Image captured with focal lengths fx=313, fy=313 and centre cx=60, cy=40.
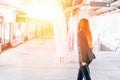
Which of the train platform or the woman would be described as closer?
the woman

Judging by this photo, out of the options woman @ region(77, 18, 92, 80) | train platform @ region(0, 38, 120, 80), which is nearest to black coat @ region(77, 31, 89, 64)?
woman @ region(77, 18, 92, 80)

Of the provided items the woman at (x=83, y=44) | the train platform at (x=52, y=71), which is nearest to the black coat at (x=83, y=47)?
the woman at (x=83, y=44)

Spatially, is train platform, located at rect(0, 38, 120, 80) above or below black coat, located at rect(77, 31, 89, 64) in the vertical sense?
below

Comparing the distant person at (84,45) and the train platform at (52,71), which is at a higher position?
the distant person at (84,45)

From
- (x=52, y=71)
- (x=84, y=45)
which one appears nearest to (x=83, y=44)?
(x=84, y=45)

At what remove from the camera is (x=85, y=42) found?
7.79m

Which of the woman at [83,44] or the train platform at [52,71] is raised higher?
the woman at [83,44]

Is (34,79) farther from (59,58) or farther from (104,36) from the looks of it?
(104,36)

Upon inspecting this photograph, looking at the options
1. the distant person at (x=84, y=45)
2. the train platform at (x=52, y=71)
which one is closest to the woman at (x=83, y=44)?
the distant person at (x=84, y=45)

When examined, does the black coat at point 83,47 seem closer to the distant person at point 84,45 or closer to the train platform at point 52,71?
the distant person at point 84,45

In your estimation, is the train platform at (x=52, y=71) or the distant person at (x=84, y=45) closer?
the distant person at (x=84, y=45)

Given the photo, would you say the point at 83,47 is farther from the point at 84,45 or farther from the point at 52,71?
the point at 52,71

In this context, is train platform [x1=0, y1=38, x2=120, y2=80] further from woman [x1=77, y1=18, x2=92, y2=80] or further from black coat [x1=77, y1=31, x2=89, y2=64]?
black coat [x1=77, y1=31, x2=89, y2=64]

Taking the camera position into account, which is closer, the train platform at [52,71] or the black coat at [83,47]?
the black coat at [83,47]
